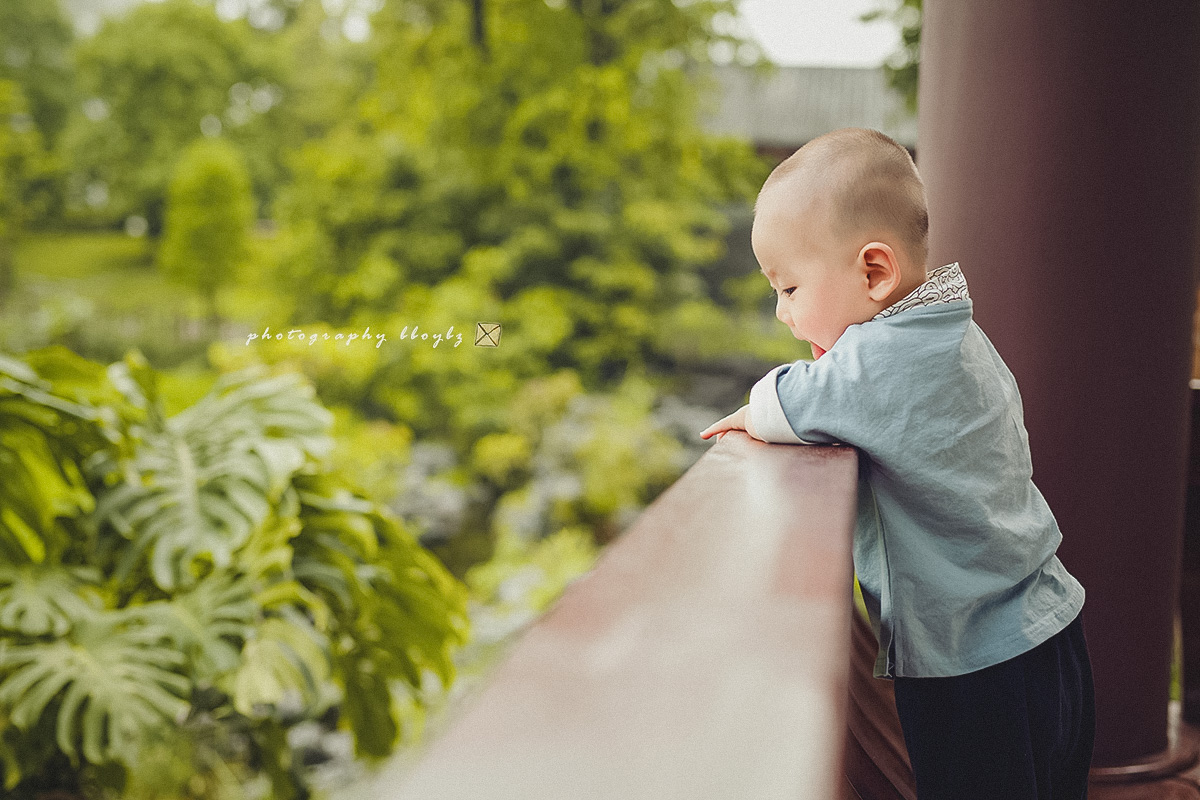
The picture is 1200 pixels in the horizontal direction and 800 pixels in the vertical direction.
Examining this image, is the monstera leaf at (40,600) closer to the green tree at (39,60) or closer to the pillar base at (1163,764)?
the pillar base at (1163,764)

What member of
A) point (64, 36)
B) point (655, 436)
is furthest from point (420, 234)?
point (64, 36)

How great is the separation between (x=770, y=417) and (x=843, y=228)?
0.17m

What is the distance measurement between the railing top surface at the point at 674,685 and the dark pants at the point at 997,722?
17.0 inches

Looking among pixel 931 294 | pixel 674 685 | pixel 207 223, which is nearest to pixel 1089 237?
pixel 931 294

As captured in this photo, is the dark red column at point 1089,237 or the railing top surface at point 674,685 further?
the dark red column at point 1089,237

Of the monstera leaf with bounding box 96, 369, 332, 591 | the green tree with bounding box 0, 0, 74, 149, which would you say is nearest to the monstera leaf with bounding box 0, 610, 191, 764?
the monstera leaf with bounding box 96, 369, 332, 591

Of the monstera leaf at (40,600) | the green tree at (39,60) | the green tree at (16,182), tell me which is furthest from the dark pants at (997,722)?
the green tree at (39,60)

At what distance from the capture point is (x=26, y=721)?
5.82 feet

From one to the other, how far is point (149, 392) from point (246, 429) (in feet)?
0.77

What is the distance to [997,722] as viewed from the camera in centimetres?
80

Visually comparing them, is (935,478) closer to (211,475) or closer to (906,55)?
(211,475)

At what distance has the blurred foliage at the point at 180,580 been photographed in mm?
1838

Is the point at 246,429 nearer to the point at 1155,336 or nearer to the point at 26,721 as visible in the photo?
the point at 26,721

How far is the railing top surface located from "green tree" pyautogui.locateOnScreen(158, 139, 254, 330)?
789 centimetres
